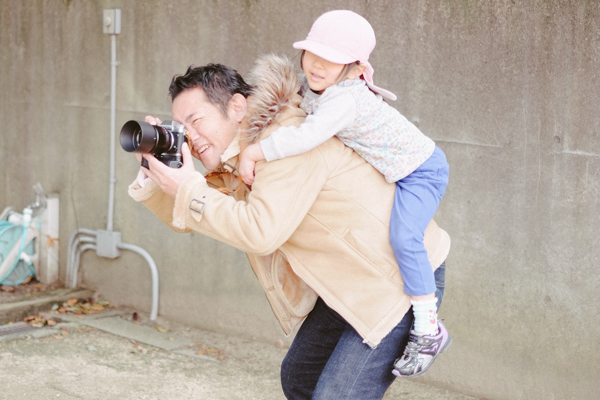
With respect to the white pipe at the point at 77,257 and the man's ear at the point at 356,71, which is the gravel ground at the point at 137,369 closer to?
the white pipe at the point at 77,257

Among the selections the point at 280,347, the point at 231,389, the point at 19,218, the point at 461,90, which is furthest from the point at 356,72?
the point at 19,218

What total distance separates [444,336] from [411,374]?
8.0 inches

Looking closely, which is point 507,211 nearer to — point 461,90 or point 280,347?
point 461,90

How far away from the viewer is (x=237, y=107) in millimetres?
2246

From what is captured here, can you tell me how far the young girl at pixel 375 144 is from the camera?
2000 millimetres

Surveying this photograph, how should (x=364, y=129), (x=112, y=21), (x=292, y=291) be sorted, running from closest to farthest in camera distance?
(x=364, y=129) < (x=292, y=291) < (x=112, y=21)

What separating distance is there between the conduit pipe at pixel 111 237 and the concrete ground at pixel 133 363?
403 millimetres

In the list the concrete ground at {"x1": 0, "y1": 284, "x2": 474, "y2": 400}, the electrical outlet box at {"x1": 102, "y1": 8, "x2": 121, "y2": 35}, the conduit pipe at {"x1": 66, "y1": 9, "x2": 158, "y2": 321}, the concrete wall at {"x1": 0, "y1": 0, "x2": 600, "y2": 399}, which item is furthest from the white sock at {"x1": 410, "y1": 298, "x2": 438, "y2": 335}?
the electrical outlet box at {"x1": 102, "y1": 8, "x2": 121, "y2": 35}

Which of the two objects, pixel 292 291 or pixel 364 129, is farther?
pixel 292 291

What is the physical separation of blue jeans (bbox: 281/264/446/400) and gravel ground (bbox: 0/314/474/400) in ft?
5.17

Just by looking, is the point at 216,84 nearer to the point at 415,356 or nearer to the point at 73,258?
the point at 415,356

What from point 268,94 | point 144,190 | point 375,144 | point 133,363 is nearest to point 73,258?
point 133,363

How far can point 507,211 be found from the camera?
3.55 m

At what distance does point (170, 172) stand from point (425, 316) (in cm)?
86
